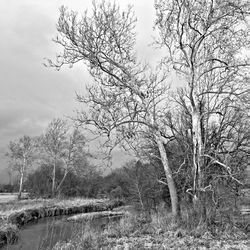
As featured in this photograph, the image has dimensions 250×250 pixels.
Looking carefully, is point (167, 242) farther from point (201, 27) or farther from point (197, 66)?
point (201, 27)

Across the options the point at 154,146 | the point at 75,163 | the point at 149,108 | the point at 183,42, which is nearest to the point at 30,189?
the point at 75,163

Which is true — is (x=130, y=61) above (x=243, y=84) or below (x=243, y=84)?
above

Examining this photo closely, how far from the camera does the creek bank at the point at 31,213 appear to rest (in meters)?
11.2

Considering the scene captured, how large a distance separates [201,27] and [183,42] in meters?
0.90

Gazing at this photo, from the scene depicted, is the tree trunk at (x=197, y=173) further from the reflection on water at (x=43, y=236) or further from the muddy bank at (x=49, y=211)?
the muddy bank at (x=49, y=211)

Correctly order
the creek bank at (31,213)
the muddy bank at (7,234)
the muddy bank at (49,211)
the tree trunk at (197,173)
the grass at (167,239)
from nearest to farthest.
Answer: the grass at (167,239), the tree trunk at (197,173), the muddy bank at (7,234), the creek bank at (31,213), the muddy bank at (49,211)

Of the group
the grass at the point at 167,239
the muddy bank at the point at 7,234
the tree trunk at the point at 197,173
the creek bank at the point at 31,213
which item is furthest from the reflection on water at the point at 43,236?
the tree trunk at the point at 197,173

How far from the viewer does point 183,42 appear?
10.5m

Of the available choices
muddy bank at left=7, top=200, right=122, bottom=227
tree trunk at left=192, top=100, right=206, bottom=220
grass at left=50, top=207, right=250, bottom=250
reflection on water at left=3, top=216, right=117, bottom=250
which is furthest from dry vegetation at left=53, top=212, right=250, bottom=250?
muddy bank at left=7, top=200, right=122, bottom=227

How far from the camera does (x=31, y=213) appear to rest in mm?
18078

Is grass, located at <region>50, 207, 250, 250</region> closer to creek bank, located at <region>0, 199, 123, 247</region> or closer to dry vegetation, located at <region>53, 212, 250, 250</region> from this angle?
dry vegetation, located at <region>53, 212, 250, 250</region>

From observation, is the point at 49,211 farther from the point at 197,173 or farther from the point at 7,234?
the point at 197,173

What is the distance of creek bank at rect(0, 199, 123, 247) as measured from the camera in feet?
36.8

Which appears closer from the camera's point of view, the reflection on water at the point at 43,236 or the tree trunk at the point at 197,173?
the tree trunk at the point at 197,173
